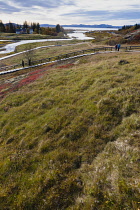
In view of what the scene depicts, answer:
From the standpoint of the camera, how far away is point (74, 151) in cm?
859

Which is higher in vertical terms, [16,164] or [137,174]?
[137,174]

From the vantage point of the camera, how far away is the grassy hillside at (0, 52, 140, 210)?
6035 millimetres

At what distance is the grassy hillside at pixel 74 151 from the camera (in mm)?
6035

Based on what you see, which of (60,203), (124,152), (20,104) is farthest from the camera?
(20,104)

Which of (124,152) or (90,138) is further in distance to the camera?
(90,138)

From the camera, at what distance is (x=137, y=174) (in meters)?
6.15

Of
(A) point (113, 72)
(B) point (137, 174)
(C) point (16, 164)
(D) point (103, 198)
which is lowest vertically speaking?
(C) point (16, 164)

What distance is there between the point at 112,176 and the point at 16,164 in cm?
573

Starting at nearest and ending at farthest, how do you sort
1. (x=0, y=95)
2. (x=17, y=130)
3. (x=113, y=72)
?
(x=17, y=130), (x=113, y=72), (x=0, y=95)

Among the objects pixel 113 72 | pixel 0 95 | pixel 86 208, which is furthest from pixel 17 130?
pixel 113 72

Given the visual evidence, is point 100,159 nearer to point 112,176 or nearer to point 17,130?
point 112,176

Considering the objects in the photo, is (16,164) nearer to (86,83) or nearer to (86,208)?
(86,208)

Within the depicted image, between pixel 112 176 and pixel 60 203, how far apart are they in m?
2.66

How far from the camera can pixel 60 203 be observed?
238 inches
